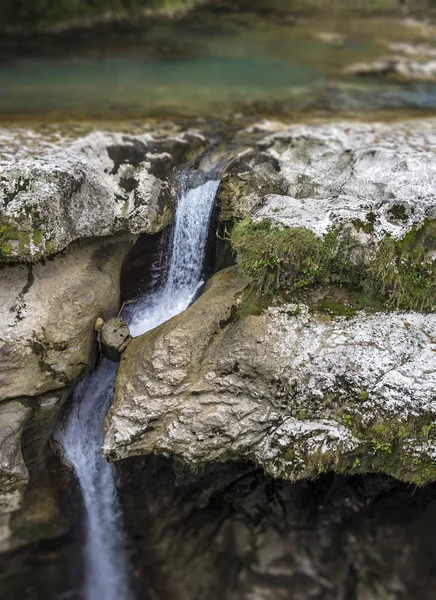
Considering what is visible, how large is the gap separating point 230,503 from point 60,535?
8.32ft

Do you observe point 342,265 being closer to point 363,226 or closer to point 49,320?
point 363,226

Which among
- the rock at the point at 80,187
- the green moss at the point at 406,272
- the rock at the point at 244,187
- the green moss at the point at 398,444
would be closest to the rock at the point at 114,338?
the rock at the point at 80,187

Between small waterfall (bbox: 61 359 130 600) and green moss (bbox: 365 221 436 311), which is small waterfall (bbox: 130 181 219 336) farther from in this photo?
green moss (bbox: 365 221 436 311)

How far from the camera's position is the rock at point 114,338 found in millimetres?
7195

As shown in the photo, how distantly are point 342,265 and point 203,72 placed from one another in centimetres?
953

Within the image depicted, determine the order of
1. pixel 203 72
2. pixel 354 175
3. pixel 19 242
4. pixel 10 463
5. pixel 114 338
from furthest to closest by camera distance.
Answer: pixel 203 72 < pixel 354 175 < pixel 114 338 < pixel 19 242 < pixel 10 463

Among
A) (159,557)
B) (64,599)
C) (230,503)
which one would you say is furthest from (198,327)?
(64,599)

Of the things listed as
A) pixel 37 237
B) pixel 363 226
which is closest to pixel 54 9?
pixel 37 237

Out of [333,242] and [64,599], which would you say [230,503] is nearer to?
[64,599]

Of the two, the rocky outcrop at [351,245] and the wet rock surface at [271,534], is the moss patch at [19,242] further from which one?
the wet rock surface at [271,534]

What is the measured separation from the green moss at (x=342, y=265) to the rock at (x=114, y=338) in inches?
82.0

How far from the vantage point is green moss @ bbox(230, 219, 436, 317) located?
6.52m

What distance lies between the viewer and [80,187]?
734 cm

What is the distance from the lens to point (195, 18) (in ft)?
66.8
